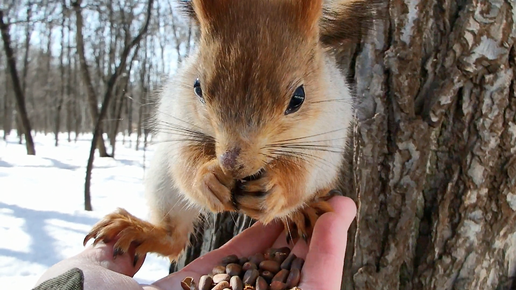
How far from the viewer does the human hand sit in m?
1.10

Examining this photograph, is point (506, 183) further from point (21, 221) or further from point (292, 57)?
point (21, 221)

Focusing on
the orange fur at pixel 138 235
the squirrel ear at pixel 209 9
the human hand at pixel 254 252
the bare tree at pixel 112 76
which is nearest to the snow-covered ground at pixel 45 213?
the orange fur at pixel 138 235

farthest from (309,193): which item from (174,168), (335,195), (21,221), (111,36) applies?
(111,36)

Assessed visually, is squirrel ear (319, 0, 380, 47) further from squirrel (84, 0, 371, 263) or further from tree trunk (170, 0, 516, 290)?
tree trunk (170, 0, 516, 290)

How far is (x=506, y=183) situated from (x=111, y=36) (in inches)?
198

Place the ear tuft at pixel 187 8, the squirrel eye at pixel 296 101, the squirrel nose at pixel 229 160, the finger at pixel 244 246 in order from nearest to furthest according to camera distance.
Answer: the squirrel nose at pixel 229 160 → the squirrel eye at pixel 296 101 → the ear tuft at pixel 187 8 → the finger at pixel 244 246

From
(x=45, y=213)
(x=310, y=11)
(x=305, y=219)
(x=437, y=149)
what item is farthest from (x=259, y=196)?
(x=45, y=213)

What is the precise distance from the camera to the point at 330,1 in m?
1.16

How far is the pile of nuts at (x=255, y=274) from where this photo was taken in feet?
3.66

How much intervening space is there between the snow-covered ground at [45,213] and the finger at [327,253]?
0.87 meters

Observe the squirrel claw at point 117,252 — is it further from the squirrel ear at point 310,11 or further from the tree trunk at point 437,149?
the squirrel ear at point 310,11

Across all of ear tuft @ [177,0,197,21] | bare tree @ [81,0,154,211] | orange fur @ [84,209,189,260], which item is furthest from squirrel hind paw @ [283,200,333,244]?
bare tree @ [81,0,154,211]

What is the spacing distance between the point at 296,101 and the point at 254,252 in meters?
0.66

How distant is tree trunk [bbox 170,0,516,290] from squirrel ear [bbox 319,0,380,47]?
0.17 meters
